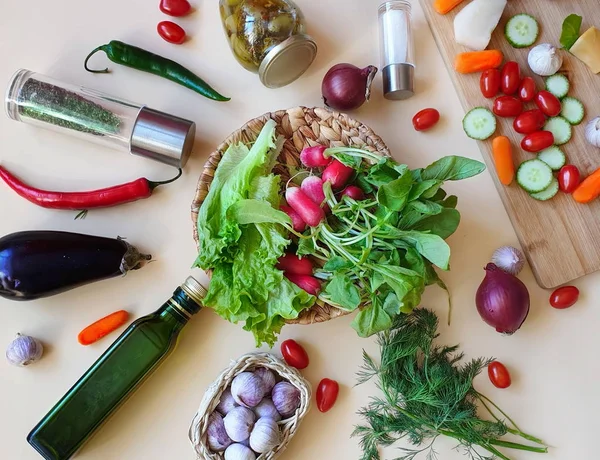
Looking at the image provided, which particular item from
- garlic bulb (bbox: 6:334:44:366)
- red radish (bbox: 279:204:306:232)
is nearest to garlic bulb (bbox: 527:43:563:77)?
red radish (bbox: 279:204:306:232)

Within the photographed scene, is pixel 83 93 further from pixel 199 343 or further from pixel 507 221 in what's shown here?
pixel 507 221

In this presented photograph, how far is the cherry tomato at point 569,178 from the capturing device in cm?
135

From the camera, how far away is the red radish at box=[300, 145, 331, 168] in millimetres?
1207

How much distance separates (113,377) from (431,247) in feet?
2.49

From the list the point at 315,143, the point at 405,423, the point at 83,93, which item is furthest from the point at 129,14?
the point at 405,423

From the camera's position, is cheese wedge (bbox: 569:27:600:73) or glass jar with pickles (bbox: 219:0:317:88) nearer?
glass jar with pickles (bbox: 219:0:317:88)

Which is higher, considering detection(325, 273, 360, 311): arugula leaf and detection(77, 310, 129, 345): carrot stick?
detection(77, 310, 129, 345): carrot stick

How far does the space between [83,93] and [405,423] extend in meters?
1.09

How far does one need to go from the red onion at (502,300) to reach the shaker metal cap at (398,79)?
477 mm

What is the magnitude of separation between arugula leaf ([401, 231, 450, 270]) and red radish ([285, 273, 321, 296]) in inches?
8.5

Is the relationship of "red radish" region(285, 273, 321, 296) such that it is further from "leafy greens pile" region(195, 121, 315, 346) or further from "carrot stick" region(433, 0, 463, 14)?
"carrot stick" region(433, 0, 463, 14)

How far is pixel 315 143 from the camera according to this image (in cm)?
127

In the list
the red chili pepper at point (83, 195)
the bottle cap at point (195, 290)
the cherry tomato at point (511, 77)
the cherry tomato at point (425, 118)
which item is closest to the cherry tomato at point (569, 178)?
the cherry tomato at point (511, 77)

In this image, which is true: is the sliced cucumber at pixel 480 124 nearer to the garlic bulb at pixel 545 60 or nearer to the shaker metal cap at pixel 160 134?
the garlic bulb at pixel 545 60
